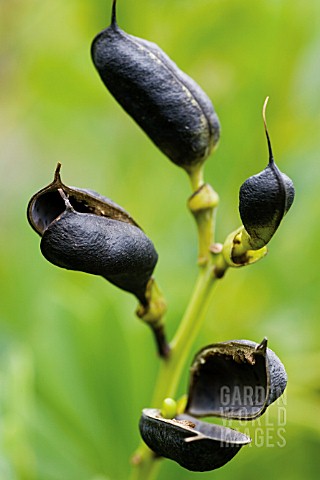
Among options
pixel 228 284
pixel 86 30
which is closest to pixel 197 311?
pixel 228 284

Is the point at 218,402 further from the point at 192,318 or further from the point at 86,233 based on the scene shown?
the point at 86,233

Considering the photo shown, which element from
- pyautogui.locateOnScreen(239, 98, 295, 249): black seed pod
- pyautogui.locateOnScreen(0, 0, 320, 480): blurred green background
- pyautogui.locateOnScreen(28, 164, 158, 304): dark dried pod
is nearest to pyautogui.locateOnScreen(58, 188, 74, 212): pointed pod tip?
pyautogui.locateOnScreen(28, 164, 158, 304): dark dried pod

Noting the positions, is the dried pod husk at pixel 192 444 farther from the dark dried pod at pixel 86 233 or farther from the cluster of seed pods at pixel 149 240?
the dark dried pod at pixel 86 233

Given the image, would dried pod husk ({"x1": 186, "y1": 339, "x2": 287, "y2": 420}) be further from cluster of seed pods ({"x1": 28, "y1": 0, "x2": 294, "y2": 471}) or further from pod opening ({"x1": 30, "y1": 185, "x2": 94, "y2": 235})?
pod opening ({"x1": 30, "y1": 185, "x2": 94, "y2": 235})

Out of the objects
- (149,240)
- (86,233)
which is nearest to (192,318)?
(149,240)

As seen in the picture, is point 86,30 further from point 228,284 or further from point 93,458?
point 93,458
